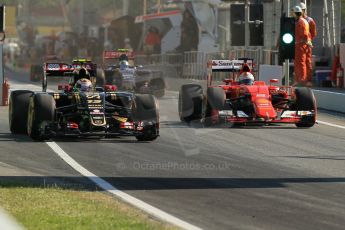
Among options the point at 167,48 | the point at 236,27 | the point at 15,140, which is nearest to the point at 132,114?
the point at 15,140

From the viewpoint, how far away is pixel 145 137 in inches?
687

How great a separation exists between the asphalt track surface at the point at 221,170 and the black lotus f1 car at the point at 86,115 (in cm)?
23

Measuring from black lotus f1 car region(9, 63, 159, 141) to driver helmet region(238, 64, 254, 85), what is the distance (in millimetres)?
3372

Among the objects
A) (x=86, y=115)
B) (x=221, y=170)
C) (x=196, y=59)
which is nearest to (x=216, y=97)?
(x=86, y=115)

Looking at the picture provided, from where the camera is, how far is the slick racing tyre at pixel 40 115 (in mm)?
16984

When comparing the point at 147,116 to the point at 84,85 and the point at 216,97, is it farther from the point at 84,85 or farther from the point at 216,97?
the point at 216,97

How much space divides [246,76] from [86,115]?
4.66 metres

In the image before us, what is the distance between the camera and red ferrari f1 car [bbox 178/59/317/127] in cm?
1973

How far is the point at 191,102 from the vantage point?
2084 cm

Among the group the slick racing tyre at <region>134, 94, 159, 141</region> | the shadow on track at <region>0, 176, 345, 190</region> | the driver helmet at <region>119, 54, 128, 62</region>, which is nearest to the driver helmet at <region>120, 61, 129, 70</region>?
the driver helmet at <region>119, 54, 128, 62</region>

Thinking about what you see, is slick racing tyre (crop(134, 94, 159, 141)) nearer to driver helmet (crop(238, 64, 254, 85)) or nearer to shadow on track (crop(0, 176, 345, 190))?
driver helmet (crop(238, 64, 254, 85))

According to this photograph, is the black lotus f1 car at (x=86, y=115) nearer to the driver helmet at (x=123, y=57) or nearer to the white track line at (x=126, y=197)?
the white track line at (x=126, y=197)

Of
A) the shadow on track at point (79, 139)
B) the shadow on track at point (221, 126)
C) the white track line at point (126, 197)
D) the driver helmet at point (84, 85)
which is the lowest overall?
the white track line at point (126, 197)

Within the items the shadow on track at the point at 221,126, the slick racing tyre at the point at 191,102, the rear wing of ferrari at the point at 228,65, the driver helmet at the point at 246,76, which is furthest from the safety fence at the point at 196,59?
the shadow on track at the point at 221,126
